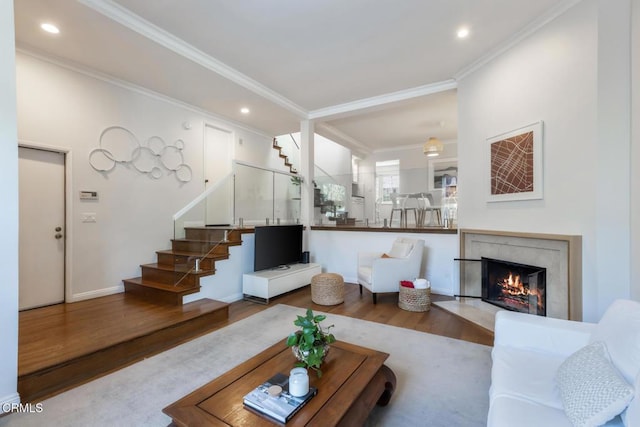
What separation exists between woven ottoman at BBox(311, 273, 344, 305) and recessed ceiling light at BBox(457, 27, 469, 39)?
11.0 feet

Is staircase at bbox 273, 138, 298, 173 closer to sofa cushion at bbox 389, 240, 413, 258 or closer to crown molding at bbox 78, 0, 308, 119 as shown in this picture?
crown molding at bbox 78, 0, 308, 119

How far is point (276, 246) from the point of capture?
15.4ft

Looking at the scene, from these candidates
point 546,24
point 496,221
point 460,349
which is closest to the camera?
point 460,349

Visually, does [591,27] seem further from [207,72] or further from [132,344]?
[132,344]

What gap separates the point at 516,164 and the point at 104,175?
208 inches

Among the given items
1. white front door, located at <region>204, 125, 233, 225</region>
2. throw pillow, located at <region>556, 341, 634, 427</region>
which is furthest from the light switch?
throw pillow, located at <region>556, 341, 634, 427</region>

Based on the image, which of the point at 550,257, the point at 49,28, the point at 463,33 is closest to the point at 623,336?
Answer: the point at 550,257

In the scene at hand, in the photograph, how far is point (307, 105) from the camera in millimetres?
5246

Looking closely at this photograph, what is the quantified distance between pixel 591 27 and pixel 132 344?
4.97 meters

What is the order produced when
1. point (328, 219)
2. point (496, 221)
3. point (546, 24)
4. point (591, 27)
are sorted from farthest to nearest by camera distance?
point (328, 219), point (496, 221), point (546, 24), point (591, 27)

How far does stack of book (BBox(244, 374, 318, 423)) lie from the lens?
51.3 inches

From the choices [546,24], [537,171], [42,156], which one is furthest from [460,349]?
[42,156]

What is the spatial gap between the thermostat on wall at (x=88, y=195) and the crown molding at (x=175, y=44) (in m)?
2.19

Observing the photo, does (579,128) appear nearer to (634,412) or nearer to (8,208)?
(634,412)
